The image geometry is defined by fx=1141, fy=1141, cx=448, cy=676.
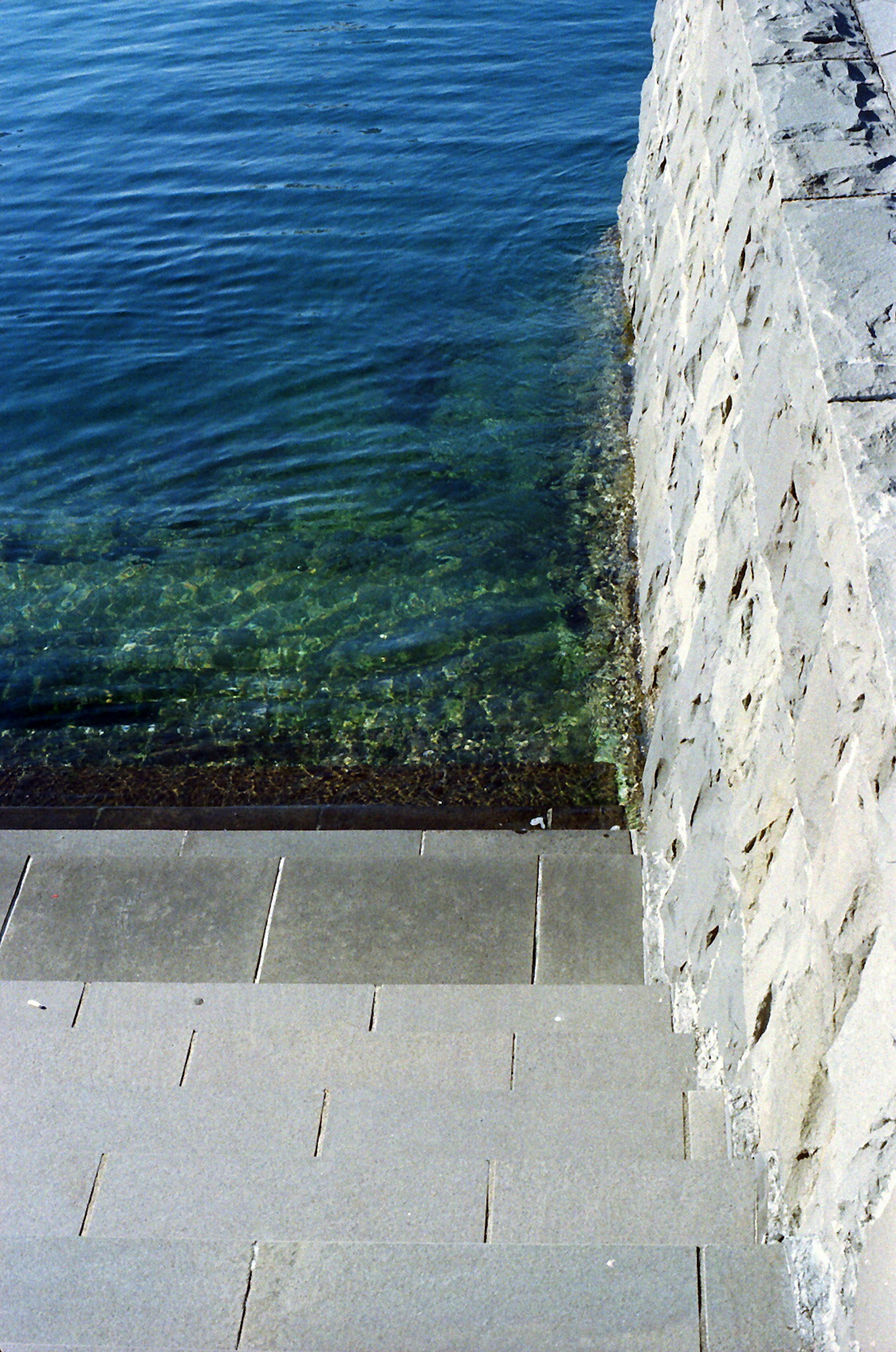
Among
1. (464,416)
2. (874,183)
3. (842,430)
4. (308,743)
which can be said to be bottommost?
(308,743)

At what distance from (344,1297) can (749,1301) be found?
1034 mm

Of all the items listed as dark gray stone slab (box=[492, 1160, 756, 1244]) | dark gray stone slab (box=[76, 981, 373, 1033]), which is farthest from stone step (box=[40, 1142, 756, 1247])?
dark gray stone slab (box=[76, 981, 373, 1033])

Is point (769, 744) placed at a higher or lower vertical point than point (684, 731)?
higher

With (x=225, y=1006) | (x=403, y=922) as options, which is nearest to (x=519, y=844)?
(x=403, y=922)

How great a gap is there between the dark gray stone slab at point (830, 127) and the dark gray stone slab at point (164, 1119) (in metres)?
3.36

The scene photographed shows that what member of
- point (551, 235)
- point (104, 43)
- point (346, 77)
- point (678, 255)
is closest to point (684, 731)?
point (678, 255)

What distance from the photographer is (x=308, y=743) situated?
6.71 meters

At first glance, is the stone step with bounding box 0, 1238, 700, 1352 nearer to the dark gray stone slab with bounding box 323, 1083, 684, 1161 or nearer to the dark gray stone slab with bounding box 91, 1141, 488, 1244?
the dark gray stone slab with bounding box 91, 1141, 488, 1244

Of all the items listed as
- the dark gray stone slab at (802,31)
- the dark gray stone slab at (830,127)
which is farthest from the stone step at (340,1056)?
the dark gray stone slab at (802,31)

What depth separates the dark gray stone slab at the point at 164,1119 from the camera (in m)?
3.71

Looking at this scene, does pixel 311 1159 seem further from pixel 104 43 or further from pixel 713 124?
pixel 104 43

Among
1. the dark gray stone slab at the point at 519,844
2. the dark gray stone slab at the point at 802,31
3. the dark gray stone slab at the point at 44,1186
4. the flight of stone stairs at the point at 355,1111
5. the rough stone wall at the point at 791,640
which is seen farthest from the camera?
the dark gray stone slab at the point at 519,844

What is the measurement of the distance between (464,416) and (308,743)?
3.94 metres

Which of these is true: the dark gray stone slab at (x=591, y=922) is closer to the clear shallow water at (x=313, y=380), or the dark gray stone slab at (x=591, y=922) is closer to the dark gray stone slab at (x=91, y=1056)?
the clear shallow water at (x=313, y=380)
